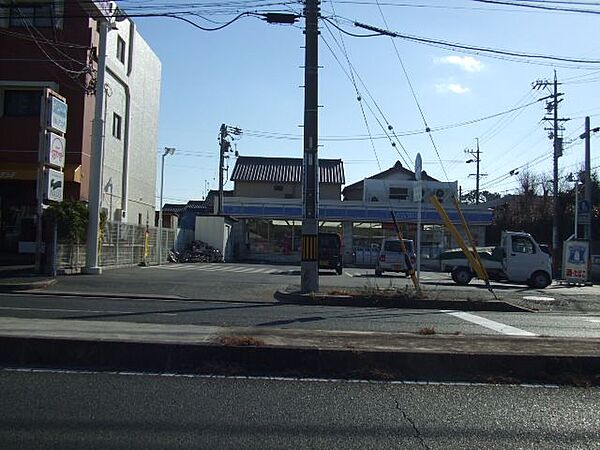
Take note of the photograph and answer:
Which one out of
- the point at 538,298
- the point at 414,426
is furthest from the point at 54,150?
the point at 414,426

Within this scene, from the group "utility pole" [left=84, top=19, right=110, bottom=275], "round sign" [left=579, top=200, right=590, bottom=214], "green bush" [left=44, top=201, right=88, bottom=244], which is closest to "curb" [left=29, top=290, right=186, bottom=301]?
"green bush" [left=44, top=201, right=88, bottom=244]

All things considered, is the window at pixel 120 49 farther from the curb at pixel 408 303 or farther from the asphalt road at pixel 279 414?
the asphalt road at pixel 279 414

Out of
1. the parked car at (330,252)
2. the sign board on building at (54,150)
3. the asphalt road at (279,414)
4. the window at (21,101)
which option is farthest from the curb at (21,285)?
the parked car at (330,252)

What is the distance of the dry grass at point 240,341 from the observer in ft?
24.9

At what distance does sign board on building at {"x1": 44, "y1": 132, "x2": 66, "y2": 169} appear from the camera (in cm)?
2003

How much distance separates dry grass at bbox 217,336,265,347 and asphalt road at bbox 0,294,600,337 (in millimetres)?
3118

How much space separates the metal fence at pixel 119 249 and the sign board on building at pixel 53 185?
1.71 meters

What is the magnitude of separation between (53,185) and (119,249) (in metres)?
6.67

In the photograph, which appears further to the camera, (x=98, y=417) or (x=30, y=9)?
(x=30, y=9)

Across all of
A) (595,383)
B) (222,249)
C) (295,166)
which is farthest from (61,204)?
(295,166)

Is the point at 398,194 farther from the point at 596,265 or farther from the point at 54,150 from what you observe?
the point at 54,150

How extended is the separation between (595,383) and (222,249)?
36645 millimetres

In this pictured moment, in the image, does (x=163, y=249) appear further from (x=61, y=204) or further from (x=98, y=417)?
(x=98, y=417)

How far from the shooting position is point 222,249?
4278 centimetres
